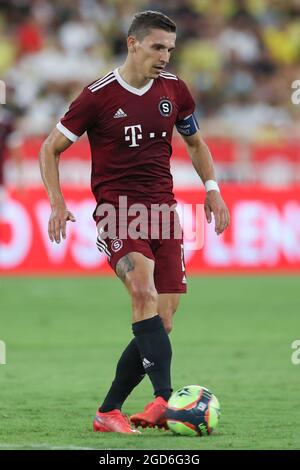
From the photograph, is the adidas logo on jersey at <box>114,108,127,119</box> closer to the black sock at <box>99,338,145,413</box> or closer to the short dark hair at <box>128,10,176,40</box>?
the short dark hair at <box>128,10,176,40</box>

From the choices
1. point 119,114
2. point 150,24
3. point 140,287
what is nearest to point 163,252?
point 140,287

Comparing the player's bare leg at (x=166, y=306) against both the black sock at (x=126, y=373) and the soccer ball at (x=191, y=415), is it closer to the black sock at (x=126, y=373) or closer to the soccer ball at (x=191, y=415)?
the black sock at (x=126, y=373)

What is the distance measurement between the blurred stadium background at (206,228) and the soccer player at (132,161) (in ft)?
1.71

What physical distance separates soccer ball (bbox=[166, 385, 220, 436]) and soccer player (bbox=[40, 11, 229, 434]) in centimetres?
19

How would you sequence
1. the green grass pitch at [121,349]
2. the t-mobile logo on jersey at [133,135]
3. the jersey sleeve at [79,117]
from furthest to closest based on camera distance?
the t-mobile logo on jersey at [133,135], the jersey sleeve at [79,117], the green grass pitch at [121,349]

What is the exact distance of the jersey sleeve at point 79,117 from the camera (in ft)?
23.8

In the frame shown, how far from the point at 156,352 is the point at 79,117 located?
5.17 ft

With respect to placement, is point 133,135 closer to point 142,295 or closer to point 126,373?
point 142,295

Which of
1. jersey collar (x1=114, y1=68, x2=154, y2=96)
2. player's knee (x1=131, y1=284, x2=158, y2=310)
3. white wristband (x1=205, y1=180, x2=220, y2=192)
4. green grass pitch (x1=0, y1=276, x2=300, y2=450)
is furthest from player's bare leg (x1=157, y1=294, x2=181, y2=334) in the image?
jersey collar (x1=114, y1=68, x2=154, y2=96)

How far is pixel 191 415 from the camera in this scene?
6.84 metres

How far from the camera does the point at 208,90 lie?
73.2 feet

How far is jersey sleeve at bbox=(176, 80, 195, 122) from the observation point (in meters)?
7.68

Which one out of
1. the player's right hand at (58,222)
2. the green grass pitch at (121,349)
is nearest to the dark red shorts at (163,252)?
the player's right hand at (58,222)

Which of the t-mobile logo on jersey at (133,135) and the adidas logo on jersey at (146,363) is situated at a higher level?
the t-mobile logo on jersey at (133,135)
